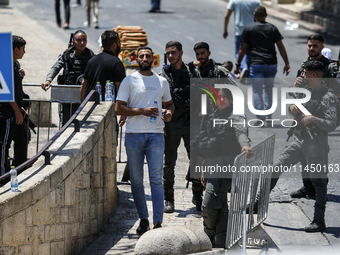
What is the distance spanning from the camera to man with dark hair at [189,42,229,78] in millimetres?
7570

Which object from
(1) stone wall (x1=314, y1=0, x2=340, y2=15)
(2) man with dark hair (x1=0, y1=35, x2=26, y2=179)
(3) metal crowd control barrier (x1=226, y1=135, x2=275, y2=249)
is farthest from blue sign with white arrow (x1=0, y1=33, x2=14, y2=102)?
(1) stone wall (x1=314, y1=0, x2=340, y2=15)

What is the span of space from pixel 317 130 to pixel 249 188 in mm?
1261

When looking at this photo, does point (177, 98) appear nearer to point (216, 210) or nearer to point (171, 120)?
point (171, 120)

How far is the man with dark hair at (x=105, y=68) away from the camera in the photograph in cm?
771

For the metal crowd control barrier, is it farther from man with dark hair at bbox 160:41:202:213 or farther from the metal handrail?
the metal handrail

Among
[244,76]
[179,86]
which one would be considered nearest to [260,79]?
[244,76]

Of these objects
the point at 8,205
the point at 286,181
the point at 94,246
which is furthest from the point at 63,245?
the point at 286,181

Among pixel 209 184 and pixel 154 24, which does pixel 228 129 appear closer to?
pixel 209 184

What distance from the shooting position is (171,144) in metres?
7.51

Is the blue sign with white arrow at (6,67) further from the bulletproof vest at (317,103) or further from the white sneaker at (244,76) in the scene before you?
the white sneaker at (244,76)

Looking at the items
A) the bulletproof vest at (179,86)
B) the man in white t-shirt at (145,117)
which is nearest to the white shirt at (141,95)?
the man in white t-shirt at (145,117)

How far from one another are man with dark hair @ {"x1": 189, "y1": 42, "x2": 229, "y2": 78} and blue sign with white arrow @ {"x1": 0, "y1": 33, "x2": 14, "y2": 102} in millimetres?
2751

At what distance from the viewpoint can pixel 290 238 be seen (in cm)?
693

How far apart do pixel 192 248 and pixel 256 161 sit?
1.35m
